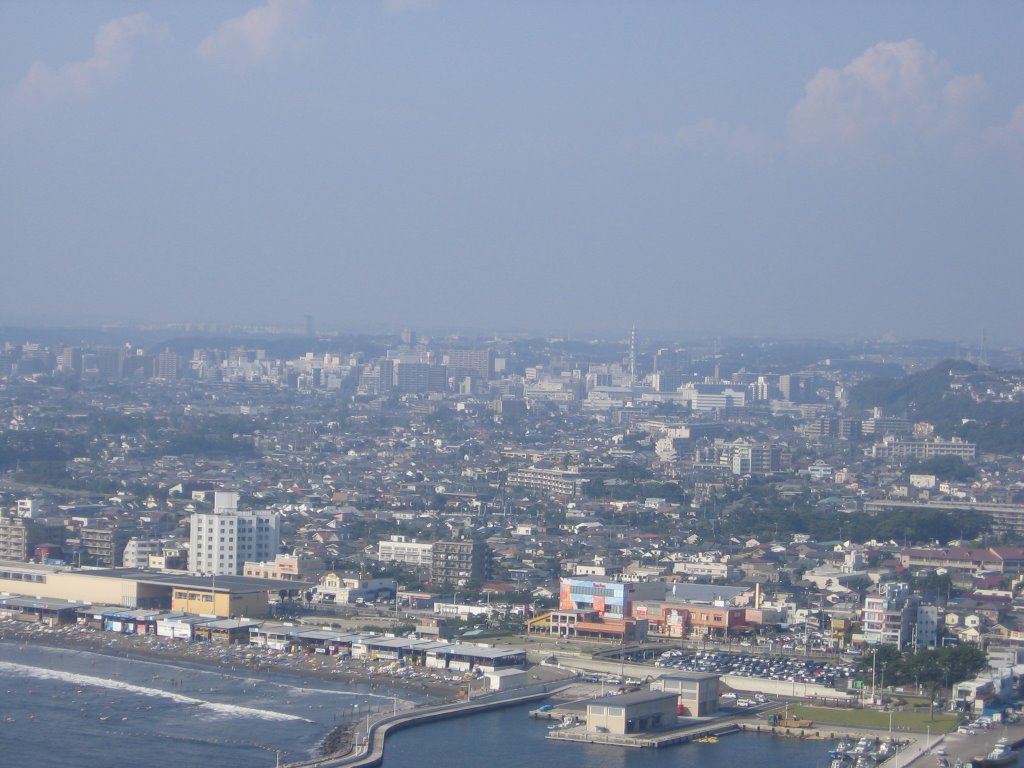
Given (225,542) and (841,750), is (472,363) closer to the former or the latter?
(225,542)

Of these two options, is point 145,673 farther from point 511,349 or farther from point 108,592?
point 511,349

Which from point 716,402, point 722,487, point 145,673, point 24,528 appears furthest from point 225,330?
point 145,673

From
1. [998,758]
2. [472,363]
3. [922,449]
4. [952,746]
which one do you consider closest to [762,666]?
[952,746]

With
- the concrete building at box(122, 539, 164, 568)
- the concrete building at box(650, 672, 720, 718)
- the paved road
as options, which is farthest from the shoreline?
the concrete building at box(122, 539, 164, 568)

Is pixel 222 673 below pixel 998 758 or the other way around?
below

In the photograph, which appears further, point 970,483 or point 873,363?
point 873,363

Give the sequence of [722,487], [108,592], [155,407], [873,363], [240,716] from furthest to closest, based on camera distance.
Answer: [873,363], [155,407], [722,487], [108,592], [240,716]
